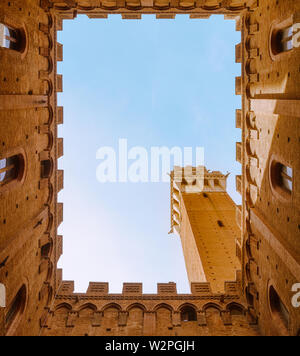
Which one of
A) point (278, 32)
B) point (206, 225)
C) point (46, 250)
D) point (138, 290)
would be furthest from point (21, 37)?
point (206, 225)

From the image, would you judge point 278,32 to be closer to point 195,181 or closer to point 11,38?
point 11,38

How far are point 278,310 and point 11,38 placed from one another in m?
14.5

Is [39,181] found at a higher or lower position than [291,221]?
higher

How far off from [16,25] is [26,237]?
7976 millimetres

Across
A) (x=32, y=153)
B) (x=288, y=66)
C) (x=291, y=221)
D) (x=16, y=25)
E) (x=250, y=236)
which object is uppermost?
(x=16, y=25)

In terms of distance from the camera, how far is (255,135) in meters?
15.2

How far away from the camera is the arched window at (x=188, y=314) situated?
591 inches

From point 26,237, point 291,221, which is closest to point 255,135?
point 291,221

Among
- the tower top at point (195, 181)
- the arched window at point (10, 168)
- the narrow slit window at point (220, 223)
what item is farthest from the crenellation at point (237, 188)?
the tower top at point (195, 181)

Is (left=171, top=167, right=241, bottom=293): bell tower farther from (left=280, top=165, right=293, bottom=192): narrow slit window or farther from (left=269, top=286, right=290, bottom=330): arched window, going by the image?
(left=280, top=165, right=293, bottom=192): narrow slit window

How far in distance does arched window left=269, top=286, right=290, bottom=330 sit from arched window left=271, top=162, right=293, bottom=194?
409 cm

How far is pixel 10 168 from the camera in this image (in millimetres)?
12289

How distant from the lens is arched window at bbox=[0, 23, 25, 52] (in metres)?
11.1

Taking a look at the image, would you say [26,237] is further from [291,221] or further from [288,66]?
[288,66]
